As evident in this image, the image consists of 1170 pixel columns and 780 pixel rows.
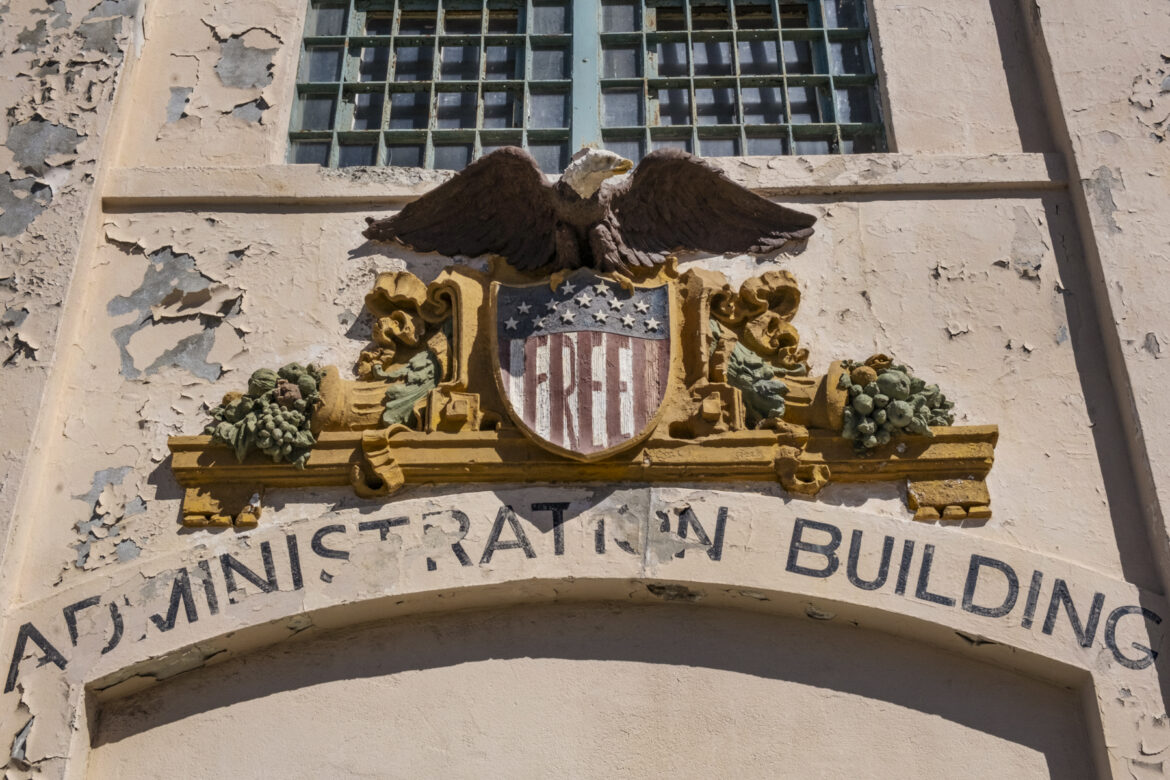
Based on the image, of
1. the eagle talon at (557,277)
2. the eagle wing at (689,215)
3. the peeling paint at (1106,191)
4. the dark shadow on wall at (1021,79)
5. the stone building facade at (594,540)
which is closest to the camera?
the stone building facade at (594,540)

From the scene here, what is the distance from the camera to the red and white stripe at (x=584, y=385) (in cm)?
509

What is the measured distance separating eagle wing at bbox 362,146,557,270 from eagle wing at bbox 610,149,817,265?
1.03 ft

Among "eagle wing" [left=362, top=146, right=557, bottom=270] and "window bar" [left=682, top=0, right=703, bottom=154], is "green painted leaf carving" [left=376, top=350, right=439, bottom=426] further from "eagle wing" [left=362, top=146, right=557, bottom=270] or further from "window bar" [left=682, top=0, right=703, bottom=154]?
"window bar" [left=682, top=0, right=703, bottom=154]

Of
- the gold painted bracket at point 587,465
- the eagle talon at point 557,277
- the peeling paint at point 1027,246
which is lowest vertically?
the gold painted bracket at point 587,465

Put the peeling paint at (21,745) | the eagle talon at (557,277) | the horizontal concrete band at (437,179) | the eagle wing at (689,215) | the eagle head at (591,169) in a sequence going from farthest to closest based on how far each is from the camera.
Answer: the horizontal concrete band at (437,179) < the eagle wing at (689,215) < the eagle talon at (557,277) < the eagle head at (591,169) < the peeling paint at (21,745)

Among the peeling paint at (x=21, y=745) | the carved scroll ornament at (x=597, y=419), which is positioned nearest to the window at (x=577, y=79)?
the carved scroll ornament at (x=597, y=419)

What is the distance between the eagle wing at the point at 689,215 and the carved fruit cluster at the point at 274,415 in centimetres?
135

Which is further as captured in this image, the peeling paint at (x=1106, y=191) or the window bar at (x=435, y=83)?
the window bar at (x=435, y=83)

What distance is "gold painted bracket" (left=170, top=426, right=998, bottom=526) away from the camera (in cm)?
514

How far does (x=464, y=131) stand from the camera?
6367 millimetres

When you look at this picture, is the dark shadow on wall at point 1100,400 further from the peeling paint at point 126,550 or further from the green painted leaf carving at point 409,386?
the peeling paint at point 126,550

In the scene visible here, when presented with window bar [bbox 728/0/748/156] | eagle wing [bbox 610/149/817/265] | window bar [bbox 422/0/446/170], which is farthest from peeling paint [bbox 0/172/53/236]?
window bar [bbox 728/0/748/156]

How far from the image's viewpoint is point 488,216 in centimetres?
568

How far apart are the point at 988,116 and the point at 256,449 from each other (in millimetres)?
3560
